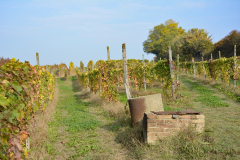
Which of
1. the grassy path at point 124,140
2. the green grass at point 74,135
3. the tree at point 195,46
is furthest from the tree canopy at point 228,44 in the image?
the green grass at point 74,135

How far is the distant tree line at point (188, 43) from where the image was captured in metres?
27.9

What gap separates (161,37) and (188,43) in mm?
14632

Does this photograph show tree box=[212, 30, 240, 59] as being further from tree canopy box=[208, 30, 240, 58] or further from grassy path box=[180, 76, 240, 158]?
grassy path box=[180, 76, 240, 158]

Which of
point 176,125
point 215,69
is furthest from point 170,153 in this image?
point 215,69

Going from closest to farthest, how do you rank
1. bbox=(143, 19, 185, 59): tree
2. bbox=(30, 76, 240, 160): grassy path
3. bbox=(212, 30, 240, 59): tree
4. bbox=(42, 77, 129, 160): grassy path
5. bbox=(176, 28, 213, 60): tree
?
bbox=(30, 76, 240, 160): grassy path < bbox=(42, 77, 129, 160): grassy path < bbox=(212, 30, 240, 59): tree < bbox=(176, 28, 213, 60): tree < bbox=(143, 19, 185, 59): tree

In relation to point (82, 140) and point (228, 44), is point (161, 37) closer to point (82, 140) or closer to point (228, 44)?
point (228, 44)

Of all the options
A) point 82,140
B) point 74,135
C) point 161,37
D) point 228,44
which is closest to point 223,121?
point 82,140

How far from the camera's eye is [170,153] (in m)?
3.55

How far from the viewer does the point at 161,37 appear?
46938mm

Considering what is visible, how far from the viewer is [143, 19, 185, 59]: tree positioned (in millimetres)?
45406

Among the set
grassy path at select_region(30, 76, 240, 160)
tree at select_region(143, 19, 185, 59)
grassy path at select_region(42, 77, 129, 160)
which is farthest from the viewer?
tree at select_region(143, 19, 185, 59)

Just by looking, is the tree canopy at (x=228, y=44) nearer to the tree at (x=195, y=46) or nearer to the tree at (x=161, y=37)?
the tree at (x=195, y=46)

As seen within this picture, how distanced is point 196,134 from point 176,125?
0.42 metres

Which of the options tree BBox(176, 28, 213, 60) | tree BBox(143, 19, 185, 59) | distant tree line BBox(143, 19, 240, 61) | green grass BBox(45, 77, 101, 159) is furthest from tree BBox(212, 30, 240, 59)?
green grass BBox(45, 77, 101, 159)
